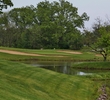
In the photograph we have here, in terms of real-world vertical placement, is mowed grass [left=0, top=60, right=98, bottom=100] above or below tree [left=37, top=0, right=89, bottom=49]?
below

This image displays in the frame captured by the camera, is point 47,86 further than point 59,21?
No

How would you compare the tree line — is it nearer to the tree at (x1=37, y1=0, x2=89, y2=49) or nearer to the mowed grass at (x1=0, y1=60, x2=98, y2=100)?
the tree at (x1=37, y1=0, x2=89, y2=49)

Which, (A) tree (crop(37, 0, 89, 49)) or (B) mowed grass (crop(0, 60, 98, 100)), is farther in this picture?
(A) tree (crop(37, 0, 89, 49))

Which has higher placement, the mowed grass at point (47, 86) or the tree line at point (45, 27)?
the tree line at point (45, 27)

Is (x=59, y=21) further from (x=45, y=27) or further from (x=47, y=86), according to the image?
(x=47, y=86)

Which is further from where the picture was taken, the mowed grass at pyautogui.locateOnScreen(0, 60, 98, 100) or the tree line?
the tree line

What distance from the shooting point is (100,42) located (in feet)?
132

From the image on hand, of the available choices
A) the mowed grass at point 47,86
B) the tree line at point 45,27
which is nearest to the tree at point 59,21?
the tree line at point 45,27

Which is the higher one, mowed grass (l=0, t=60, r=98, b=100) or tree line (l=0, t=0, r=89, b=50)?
tree line (l=0, t=0, r=89, b=50)

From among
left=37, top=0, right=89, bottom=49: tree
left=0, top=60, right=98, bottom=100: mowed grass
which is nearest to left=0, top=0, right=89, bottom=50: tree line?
left=37, top=0, right=89, bottom=49: tree

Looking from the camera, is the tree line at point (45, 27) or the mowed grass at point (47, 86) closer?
the mowed grass at point (47, 86)

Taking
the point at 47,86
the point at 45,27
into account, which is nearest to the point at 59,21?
the point at 45,27

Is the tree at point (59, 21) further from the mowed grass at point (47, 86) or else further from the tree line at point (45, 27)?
the mowed grass at point (47, 86)

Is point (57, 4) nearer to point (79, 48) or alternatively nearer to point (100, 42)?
point (79, 48)
